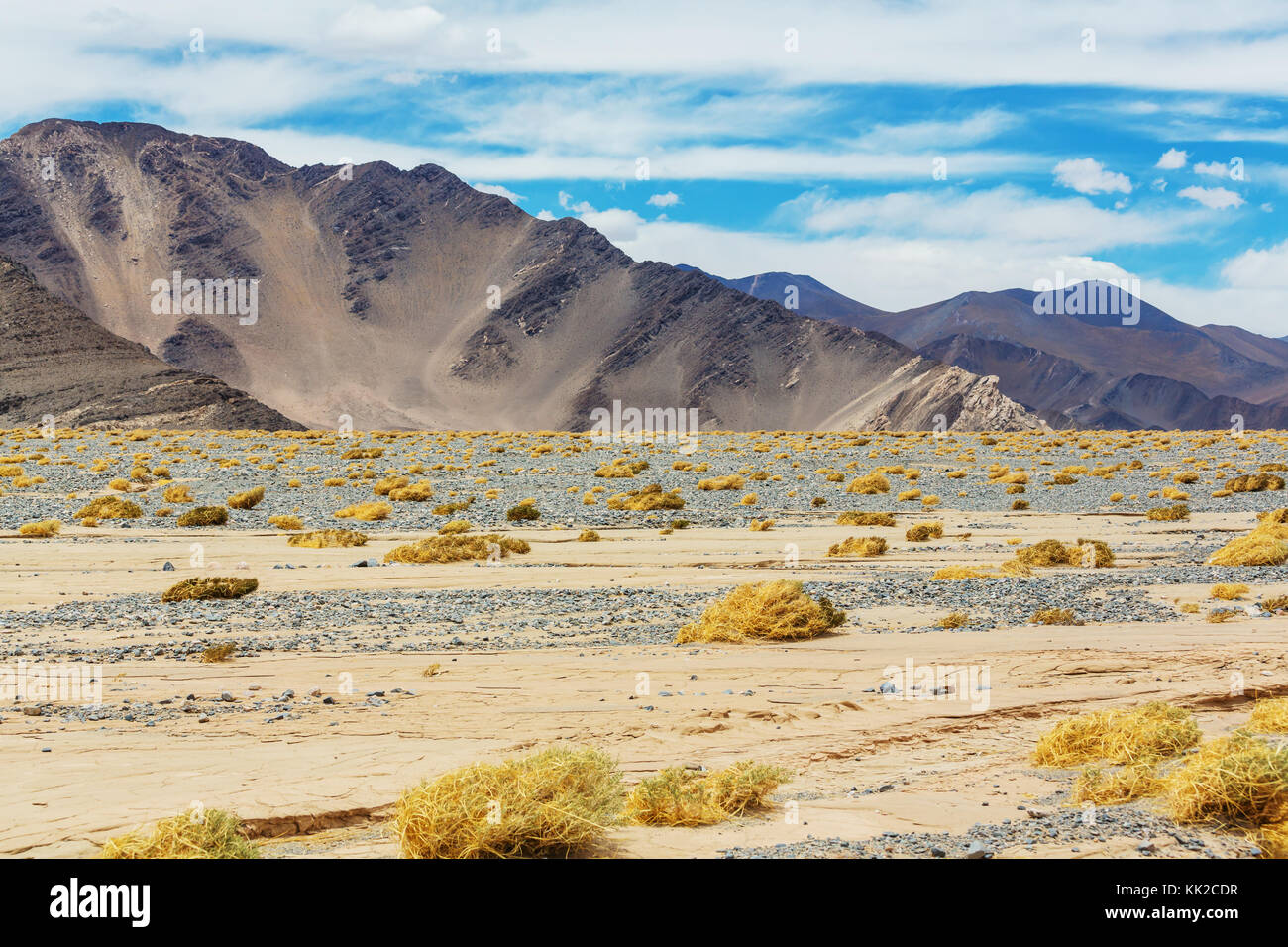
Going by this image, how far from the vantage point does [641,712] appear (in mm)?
8703

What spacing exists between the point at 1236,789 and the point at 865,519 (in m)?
16.2

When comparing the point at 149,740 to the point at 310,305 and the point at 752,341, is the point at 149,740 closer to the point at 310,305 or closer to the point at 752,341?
the point at 752,341

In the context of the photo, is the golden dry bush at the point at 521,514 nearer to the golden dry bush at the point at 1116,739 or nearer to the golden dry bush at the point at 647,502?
the golden dry bush at the point at 647,502

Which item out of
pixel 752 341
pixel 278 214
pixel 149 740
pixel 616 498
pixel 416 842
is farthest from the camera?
pixel 278 214

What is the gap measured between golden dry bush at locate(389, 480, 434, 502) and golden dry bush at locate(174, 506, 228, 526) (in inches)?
175

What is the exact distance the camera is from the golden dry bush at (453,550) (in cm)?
1656

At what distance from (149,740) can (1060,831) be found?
624cm

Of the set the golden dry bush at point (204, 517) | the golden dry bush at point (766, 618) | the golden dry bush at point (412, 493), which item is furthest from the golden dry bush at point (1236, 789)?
the golden dry bush at point (412, 493)

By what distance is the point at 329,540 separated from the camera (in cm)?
1828

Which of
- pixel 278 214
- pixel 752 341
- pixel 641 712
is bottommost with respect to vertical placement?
pixel 641 712

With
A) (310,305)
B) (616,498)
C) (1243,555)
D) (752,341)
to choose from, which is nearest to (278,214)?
(310,305)

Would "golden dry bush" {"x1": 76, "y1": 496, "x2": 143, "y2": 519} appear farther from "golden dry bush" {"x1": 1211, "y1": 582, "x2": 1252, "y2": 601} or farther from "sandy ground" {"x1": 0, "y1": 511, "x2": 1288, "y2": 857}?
"golden dry bush" {"x1": 1211, "y1": 582, "x2": 1252, "y2": 601}
